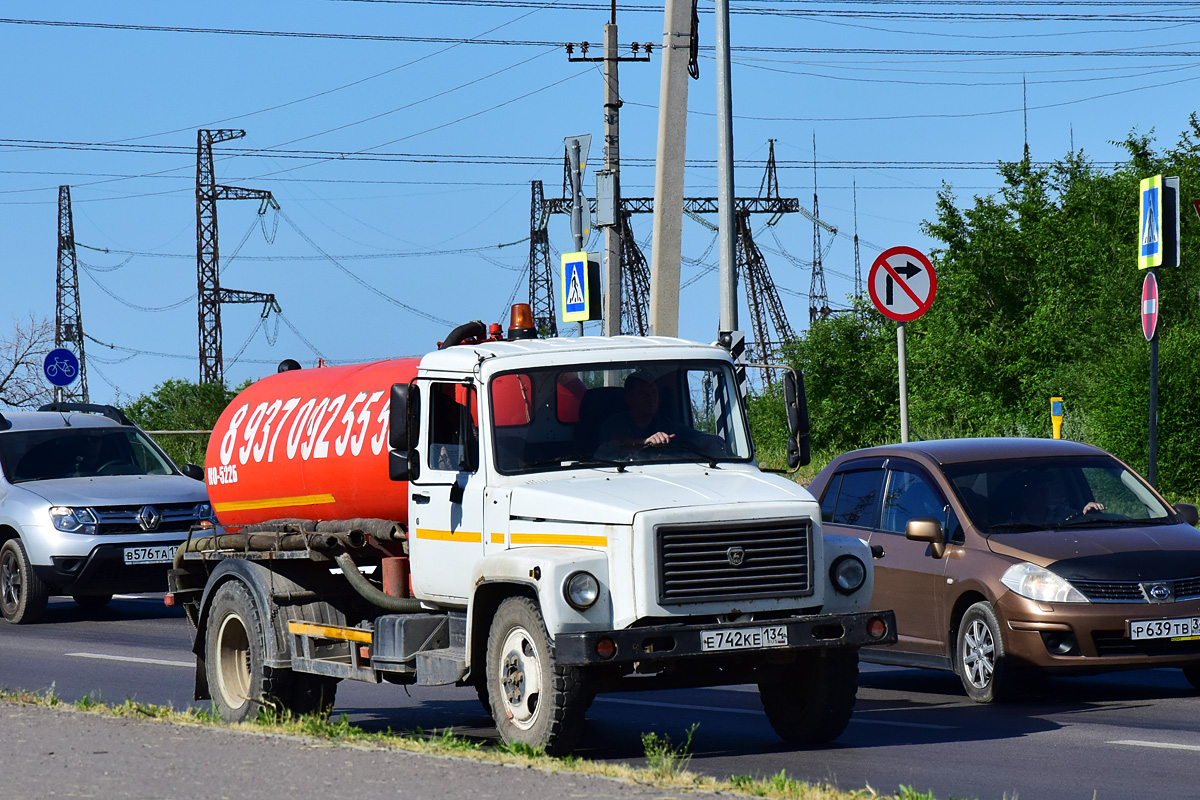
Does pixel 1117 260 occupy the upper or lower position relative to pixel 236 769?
upper

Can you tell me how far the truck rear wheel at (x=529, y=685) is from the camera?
8.23m

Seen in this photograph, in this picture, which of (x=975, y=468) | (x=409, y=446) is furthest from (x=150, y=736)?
(x=975, y=468)

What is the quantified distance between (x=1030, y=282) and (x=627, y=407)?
117 feet

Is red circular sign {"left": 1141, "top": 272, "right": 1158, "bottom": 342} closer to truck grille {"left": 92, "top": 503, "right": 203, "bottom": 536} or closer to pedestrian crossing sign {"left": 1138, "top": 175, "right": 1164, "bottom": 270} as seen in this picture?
pedestrian crossing sign {"left": 1138, "top": 175, "right": 1164, "bottom": 270}

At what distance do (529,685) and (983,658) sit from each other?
3.73 m

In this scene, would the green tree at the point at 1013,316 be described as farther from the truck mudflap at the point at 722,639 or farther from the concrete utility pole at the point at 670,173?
the truck mudflap at the point at 722,639

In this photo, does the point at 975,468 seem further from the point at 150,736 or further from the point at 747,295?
the point at 747,295

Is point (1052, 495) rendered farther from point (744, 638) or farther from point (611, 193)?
point (611, 193)

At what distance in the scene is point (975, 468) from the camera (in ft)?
38.4

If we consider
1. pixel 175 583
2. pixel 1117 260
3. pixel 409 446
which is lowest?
pixel 175 583

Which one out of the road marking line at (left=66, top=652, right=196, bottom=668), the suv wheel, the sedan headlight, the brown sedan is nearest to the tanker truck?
the brown sedan

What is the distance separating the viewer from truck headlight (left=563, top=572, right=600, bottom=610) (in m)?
8.19

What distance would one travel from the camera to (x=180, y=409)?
4388 cm

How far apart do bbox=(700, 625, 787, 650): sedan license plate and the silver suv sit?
9987 millimetres
